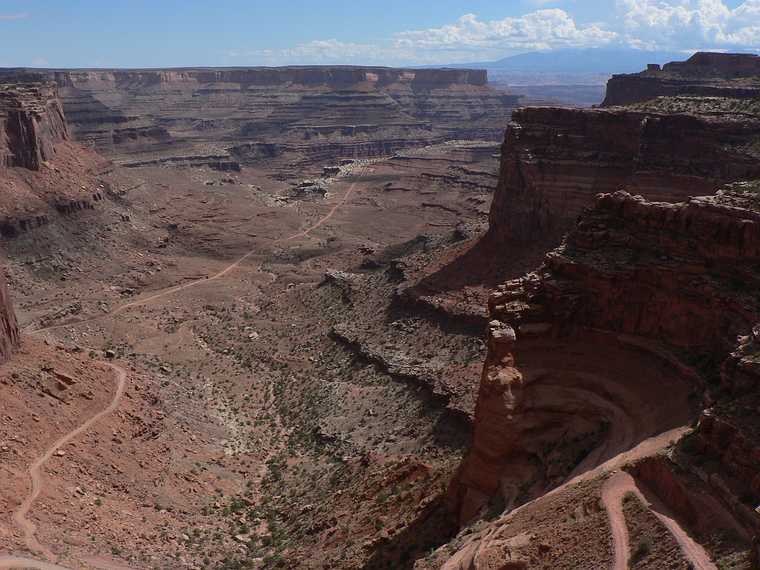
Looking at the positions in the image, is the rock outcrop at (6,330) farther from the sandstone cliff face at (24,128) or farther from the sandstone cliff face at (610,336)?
the sandstone cliff face at (24,128)

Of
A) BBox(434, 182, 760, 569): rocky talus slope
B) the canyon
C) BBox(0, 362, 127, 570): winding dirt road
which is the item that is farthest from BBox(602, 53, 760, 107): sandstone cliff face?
BBox(0, 362, 127, 570): winding dirt road

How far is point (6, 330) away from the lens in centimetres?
3984

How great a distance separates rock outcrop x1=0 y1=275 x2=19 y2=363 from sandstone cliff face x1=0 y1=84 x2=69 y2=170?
5446cm

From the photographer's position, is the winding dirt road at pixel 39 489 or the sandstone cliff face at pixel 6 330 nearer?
the winding dirt road at pixel 39 489

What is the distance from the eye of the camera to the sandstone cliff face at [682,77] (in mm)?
105875

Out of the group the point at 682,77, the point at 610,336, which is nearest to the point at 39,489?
the point at 610,336

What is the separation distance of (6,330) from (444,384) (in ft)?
82.0

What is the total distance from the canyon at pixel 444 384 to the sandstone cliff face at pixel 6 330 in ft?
0.83

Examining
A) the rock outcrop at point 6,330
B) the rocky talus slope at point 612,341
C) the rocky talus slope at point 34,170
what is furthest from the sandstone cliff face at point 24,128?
the rocky talus slope at point 612,341

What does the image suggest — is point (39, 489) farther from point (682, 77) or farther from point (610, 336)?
point (682, 77)

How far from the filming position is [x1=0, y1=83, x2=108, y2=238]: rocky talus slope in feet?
281

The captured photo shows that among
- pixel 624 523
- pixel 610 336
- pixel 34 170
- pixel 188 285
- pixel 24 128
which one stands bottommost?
pixel 188 285

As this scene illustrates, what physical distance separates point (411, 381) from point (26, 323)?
123 ft

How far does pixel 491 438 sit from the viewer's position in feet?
88.9
